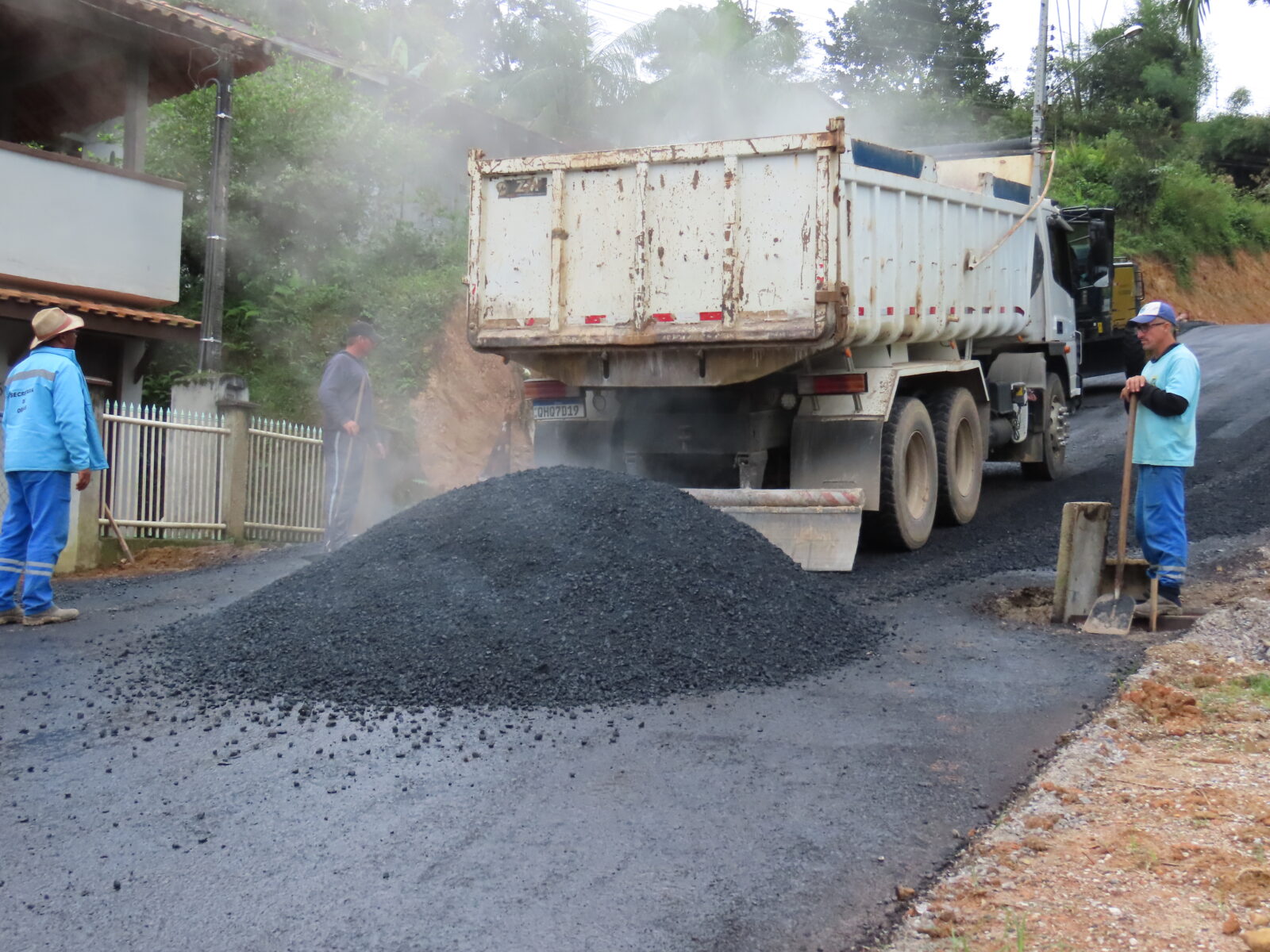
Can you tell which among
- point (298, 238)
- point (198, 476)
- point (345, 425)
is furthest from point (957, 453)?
point (298, 238)

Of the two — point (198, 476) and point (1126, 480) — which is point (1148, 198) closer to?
point (198, 476)

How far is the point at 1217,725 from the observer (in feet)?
15.0

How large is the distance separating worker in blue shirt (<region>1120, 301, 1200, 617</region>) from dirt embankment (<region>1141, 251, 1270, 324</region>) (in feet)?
79.8

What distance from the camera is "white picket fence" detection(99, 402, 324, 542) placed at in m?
10.0

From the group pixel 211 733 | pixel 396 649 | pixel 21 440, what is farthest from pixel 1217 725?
pixel 21 440

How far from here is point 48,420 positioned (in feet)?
22.9

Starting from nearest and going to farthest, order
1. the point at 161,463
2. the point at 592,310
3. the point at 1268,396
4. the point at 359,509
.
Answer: the point at 592,310 < the point at 161,463 < the point at 359,509 < the point at 1268,396

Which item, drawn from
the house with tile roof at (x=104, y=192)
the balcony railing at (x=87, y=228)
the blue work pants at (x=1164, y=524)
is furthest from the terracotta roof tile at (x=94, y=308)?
the blue work pants at (x=1164, y=524)

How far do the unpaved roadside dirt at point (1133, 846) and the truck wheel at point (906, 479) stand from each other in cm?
370

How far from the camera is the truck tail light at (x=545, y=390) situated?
9.06 m

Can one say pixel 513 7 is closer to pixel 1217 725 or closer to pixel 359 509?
pixel 359 509

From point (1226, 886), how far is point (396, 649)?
3.52 m

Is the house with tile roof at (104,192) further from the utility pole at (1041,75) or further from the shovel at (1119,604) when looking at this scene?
the utility pole at (1041,75)

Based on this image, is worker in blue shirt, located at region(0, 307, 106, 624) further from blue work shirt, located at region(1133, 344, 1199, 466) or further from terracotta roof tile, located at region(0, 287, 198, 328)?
blue work shirt, located at region(1133, 344, 1199, 466)
